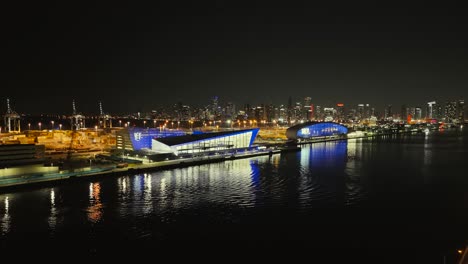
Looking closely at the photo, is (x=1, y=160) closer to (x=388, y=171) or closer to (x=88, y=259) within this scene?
(x=88, y=259)

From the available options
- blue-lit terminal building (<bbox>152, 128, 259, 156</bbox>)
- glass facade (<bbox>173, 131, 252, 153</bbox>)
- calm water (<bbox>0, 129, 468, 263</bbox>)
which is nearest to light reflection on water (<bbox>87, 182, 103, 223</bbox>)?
calm water (<bbox>0, 129, 468, 263</bbox>)

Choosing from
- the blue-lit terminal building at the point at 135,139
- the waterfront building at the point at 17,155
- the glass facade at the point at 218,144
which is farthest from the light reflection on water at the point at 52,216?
the glass facade at the point at 218,144

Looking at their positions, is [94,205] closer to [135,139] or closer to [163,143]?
[163,143]

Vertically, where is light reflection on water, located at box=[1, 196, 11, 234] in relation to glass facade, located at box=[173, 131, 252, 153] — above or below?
below

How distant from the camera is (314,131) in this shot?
25500 mm

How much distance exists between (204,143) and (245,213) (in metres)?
7.84

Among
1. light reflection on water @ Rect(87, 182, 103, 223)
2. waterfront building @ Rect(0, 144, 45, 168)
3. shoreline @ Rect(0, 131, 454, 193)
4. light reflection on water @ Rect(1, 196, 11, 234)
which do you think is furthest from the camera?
waterfront building @ Rect(0, 144, 45, 168)

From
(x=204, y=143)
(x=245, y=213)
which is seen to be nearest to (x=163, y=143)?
(x=204, y=143)

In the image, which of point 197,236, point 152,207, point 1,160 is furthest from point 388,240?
point 1,160

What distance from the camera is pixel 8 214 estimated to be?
6.41 meters

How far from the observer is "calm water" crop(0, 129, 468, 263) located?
5.29 metres

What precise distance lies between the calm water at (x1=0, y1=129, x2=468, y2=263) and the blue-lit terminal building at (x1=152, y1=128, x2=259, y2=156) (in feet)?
8.34

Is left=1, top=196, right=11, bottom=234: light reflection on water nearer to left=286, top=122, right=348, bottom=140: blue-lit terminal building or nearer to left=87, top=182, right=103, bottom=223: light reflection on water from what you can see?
left=87, top=182, right=103, bottom=223: light reflection on water

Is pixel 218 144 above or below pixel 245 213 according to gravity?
above
